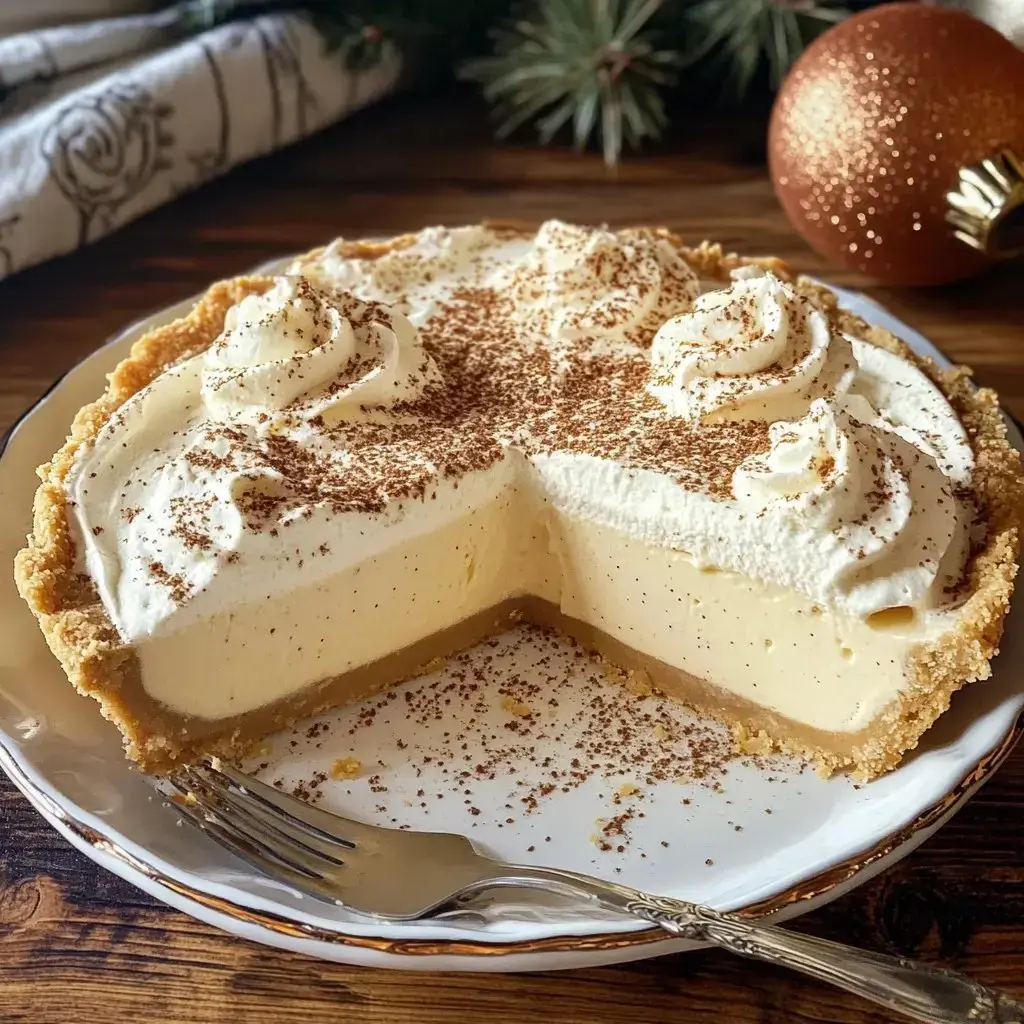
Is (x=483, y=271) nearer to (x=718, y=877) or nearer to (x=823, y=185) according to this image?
(x=823, y=185)

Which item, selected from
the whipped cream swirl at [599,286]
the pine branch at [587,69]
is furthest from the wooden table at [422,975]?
the pine branch at [587,69]

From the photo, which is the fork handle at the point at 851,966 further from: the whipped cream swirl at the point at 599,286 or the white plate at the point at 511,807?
the whipped cream swirl at the point at 599,286

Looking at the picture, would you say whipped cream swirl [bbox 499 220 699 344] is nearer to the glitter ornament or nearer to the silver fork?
the glitter ornament

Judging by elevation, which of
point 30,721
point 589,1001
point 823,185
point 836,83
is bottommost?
point 589,1001

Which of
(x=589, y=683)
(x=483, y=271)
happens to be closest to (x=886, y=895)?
(x=589, y=683)

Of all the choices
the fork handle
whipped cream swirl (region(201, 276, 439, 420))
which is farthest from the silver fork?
whipped cream swirl (region(201, 276, 439, 420))

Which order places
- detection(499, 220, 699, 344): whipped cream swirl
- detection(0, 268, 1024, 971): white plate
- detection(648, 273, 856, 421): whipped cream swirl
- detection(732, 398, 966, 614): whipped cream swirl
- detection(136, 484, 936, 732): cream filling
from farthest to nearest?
detection(499, 220, 699, 344): whipped cream swirl, detection(648, 273, 856, 421): whipped cream swirl, detection(136, 484, 936, 732): cream filling, detection(732, 398, 966, 614): whipped cream swirl, detection(0, 268, 1024, 971): white plate
